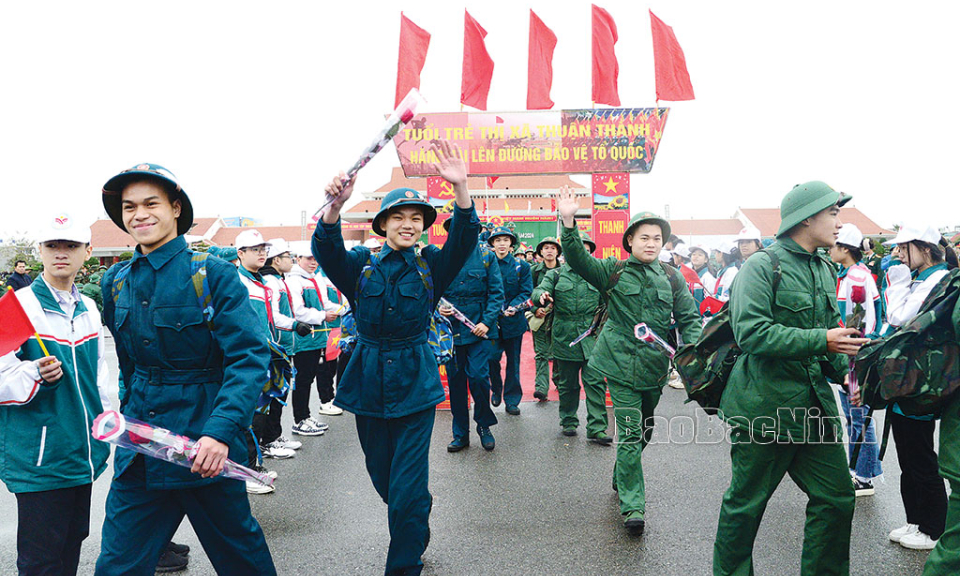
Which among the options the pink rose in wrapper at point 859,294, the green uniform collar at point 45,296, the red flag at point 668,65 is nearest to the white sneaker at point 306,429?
the green uniform collar at point 45,296

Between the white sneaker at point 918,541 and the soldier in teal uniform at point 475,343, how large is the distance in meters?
3.42

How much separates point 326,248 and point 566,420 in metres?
4.16

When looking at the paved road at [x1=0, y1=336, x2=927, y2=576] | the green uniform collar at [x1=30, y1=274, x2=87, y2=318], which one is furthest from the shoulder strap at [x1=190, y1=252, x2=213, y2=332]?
the paved road at [x1=0, y1=336, x2=927, y2=576]

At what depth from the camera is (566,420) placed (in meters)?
6.54

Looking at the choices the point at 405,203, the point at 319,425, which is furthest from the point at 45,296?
the point at 319,425

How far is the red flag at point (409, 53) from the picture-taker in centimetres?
1053

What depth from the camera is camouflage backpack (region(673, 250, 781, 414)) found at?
316 centimetres

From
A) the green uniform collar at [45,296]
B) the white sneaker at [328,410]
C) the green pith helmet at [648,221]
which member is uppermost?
the green pith helmet at [648,221]

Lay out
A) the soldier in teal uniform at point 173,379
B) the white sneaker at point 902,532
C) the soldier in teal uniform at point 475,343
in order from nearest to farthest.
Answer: the soldier in teal uniform at point 173,379, the white sneaker at point 902,532, the soldier in teal uniform at point 475,343

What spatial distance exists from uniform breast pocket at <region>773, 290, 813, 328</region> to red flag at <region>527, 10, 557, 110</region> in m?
8.69

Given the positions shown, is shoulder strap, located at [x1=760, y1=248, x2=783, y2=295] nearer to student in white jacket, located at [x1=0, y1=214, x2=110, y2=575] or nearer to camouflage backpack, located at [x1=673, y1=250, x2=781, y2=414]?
camouflage backpack, located at [x1=673, y1=250, x2=781, y2=414]

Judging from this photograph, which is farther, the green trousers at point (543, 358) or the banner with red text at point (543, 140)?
the banner with red text at point (543, 140)

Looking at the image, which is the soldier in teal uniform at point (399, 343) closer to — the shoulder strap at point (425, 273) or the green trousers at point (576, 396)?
the shoulder strap at point (425, 273)

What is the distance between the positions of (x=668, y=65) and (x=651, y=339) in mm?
7303
